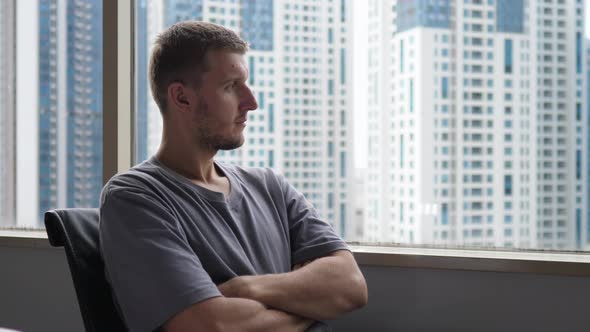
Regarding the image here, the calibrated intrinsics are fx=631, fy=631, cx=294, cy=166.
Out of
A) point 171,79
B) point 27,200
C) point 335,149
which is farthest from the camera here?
point 27,200

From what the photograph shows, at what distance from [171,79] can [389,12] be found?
89 cm

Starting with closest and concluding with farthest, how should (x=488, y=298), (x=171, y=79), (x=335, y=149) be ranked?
(x=171, y=79) < (x=488, y=298) < (x=335, y=149)

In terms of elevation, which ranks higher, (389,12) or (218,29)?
(389,12)

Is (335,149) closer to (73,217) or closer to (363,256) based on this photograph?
(363,256)

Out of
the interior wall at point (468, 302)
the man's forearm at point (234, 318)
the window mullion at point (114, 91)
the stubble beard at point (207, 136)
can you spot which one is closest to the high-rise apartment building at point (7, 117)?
the window mullion at point (114, 91)

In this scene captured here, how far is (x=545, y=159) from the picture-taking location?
201 centimetres

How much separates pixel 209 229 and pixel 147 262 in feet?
0.70

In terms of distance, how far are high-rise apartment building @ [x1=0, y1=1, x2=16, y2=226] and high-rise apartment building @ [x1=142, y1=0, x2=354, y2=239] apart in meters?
1.01

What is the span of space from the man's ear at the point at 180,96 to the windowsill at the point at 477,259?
77cm

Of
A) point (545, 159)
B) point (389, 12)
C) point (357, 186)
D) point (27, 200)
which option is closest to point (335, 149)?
point (357, 186)

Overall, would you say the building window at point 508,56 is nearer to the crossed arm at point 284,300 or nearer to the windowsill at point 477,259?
the windowsill at point 477,259

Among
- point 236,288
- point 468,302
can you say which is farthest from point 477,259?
point 236,288

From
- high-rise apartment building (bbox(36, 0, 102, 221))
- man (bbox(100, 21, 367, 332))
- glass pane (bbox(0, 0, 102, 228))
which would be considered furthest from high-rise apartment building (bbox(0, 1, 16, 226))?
man (bbox(100, 21, 367, 332))

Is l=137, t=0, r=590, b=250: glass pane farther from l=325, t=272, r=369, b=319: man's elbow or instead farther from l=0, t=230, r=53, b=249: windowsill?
l=0, t=230, r=53, b=249: windowsill
